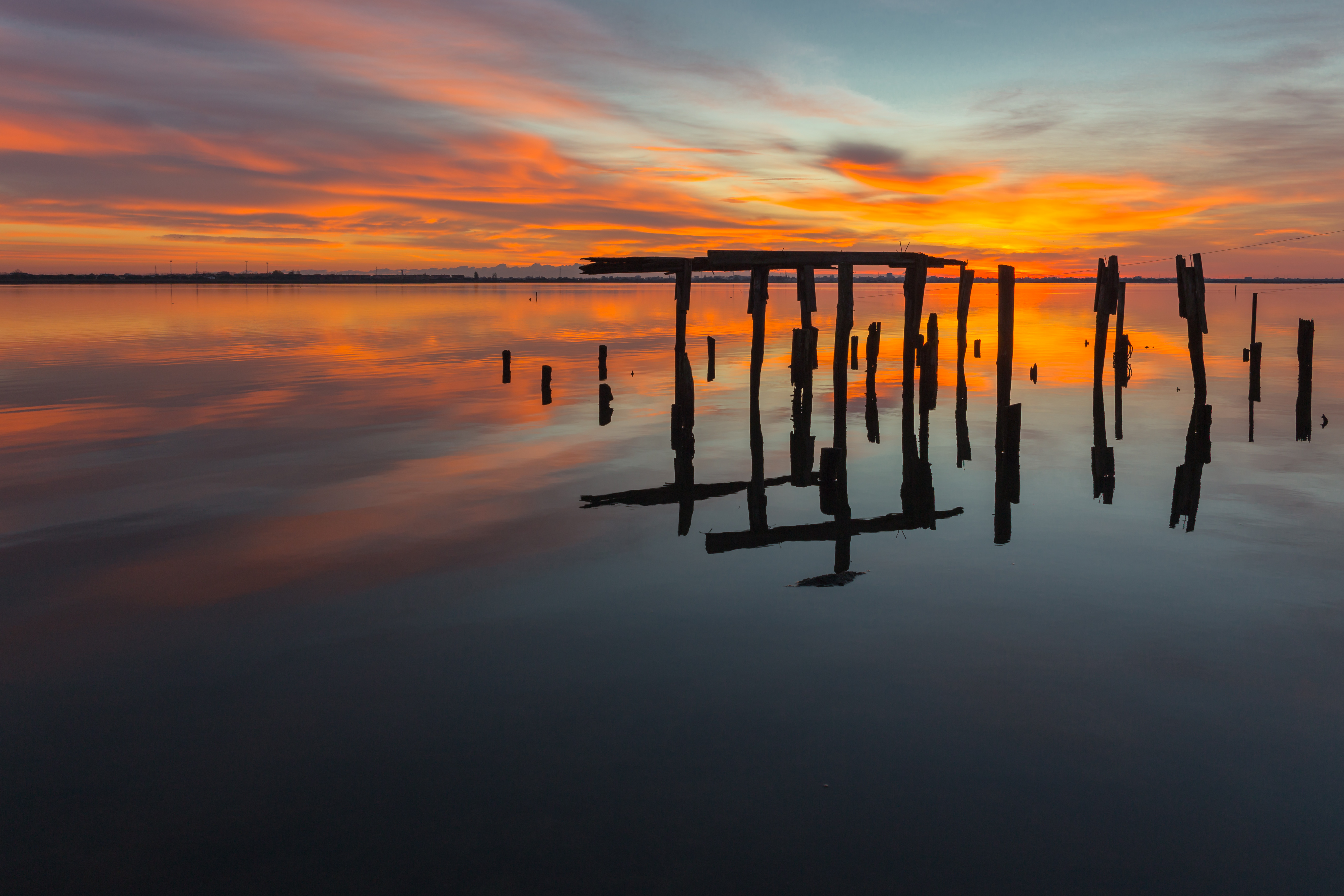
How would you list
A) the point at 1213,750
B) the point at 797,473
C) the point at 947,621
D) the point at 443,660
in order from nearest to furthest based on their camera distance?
the point at 1213,750
the point at 443,660
the point at 947,621
the point at 797,473

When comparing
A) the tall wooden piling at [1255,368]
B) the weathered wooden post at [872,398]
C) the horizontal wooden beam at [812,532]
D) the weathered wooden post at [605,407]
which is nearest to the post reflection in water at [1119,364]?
the tall wooden piling at [1255,368]

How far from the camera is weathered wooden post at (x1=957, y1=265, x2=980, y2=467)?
18.8 m

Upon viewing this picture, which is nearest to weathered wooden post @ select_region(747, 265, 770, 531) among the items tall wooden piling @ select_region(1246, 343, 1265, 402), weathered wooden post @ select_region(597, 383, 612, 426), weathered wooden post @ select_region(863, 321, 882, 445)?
weathered wooden post @ select_region(863, 321, 882, 445)

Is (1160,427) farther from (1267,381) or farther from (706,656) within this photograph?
(706,656)

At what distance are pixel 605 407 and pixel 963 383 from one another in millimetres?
9611

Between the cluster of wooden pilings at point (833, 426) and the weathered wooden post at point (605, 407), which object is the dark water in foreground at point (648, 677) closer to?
the cluster of wooden pilings at point (833, 426)

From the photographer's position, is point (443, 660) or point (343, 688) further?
point (443, 660)

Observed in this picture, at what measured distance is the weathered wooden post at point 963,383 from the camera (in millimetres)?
18828

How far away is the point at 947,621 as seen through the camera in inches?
352

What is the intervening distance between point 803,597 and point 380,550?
5.76 metres

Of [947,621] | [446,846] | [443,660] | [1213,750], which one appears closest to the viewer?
[446,846]

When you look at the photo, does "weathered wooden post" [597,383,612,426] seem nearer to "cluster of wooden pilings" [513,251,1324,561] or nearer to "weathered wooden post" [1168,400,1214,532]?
"cluster of wooden pilings" [513,251,1324,561]

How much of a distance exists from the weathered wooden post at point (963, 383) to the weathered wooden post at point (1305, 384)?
754cm

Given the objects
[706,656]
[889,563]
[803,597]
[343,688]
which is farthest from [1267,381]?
[343,688]
